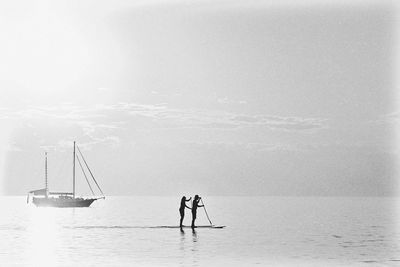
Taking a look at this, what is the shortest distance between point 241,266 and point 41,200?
482 ft

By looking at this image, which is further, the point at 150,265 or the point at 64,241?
the point at 64,241

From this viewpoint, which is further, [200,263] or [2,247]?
[2,247]

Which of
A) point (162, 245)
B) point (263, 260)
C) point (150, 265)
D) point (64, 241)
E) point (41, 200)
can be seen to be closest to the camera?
point (150, 265)

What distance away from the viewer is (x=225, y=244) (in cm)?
4906

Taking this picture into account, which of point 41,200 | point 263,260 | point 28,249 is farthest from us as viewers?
point 41,200

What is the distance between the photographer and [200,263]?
34875 mm

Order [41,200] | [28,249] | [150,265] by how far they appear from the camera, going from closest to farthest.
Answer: [150,265]
[28,249]
[41,200]

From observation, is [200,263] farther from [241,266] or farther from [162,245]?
[162,245]

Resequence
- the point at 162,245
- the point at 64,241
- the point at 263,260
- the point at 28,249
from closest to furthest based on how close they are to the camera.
Answer: the point at 263,260, the point at 28,249, the point at 162,245, the point at 64,241

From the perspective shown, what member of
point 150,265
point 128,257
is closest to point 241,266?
point 150,265

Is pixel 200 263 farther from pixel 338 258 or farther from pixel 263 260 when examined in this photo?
pixel 338 258

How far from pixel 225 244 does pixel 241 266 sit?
47.6ft

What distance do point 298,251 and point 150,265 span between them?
496 inches

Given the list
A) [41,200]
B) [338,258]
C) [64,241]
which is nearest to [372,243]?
Result: [338,258]
